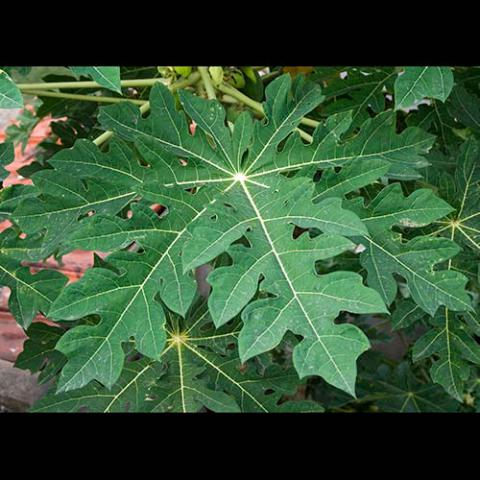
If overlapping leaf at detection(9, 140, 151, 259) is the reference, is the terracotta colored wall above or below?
above

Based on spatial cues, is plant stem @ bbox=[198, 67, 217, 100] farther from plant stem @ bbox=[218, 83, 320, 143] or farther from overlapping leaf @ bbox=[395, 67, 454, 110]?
overlapping leaf @ bbox=[395, 67, 454, 110]

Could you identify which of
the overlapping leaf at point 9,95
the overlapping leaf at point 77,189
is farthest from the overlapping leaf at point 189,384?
the overlapping leaf at point 9,95

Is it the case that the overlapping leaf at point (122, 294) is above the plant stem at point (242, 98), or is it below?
below

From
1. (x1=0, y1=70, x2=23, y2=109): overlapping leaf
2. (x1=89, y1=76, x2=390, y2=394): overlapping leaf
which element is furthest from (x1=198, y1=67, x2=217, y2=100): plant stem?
(x1=0, y1=70, x2=23, y2=109): overlapping leaf

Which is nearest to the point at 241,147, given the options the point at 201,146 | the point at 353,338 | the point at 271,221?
the point at 201,146

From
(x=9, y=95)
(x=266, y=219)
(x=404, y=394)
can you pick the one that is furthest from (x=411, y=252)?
(x=404, y=394)

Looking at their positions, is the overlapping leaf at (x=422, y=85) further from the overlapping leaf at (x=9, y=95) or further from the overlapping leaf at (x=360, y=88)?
the overlapping leaf at (x=9, y=95)

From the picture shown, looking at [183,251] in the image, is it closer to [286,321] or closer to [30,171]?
[286,321]

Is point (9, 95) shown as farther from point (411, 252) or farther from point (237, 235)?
point (411, 252)
